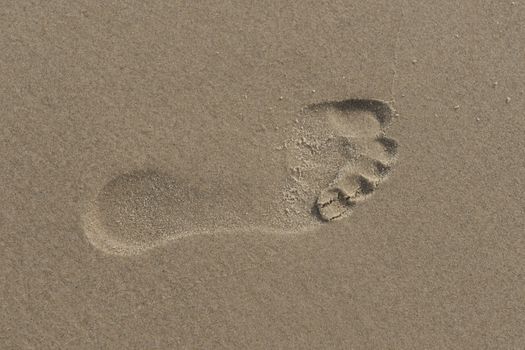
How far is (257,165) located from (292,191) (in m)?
0.22

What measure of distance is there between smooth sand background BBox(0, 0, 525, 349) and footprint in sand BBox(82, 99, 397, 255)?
0.05 meters

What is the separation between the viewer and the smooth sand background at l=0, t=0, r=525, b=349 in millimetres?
2246

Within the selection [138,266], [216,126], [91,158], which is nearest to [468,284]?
[216,126]

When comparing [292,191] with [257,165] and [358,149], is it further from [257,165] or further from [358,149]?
[358,149]

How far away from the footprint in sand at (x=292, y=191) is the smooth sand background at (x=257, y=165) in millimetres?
54

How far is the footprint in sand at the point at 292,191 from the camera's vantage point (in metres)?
2.27

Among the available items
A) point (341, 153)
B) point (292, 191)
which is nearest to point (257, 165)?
point (292, 191)

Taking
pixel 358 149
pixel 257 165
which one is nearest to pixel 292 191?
pixel 257 165

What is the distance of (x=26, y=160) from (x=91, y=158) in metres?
0.32

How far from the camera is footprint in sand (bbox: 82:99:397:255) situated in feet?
7.46

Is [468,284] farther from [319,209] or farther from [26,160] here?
[26,160]

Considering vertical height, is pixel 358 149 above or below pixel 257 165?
above

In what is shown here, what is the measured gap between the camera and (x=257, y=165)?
231cm

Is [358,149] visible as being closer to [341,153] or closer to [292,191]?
[341,153]
